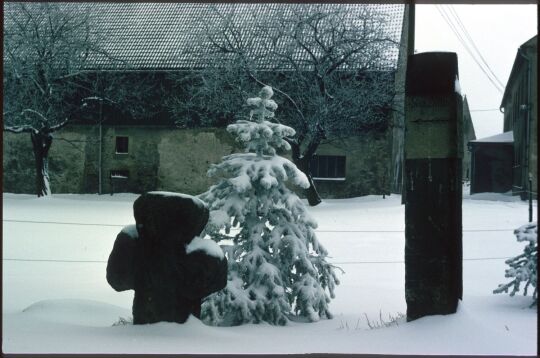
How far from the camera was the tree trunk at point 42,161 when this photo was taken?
23156 millimetres

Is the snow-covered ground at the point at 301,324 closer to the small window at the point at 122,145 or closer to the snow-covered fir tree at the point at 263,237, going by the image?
the snow-covered fir tree at the point at 263,237

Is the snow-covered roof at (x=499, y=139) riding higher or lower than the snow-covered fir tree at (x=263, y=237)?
higher

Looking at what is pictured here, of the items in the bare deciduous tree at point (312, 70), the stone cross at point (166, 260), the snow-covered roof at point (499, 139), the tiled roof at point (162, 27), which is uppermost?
the tiled roof at point (162, 27)

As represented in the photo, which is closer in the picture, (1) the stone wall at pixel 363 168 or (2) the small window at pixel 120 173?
(1) the stone wall at pixel 363 168

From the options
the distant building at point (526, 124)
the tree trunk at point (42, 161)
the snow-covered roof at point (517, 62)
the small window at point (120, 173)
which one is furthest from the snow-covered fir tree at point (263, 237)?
the small window at point (120, 173)

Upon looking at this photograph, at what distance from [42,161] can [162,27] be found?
301 inches

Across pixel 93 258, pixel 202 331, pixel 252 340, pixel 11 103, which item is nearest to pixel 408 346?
pixel 252 340

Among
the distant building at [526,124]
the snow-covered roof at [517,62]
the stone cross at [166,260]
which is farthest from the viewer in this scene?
the distant building at [526,124]

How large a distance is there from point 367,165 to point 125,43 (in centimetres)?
1126

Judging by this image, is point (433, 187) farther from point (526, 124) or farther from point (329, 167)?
point (329, 167)

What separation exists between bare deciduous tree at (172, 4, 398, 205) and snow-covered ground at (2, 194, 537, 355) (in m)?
4.38

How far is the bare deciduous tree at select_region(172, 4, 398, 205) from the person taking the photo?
65.4 ft

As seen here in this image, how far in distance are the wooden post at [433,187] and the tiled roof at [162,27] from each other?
58.4 ft

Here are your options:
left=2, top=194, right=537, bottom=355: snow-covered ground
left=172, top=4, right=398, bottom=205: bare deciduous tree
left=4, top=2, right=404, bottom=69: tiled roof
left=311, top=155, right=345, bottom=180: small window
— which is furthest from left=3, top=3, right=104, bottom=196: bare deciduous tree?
left=311, top=155, right=345, bottom=180: small window
